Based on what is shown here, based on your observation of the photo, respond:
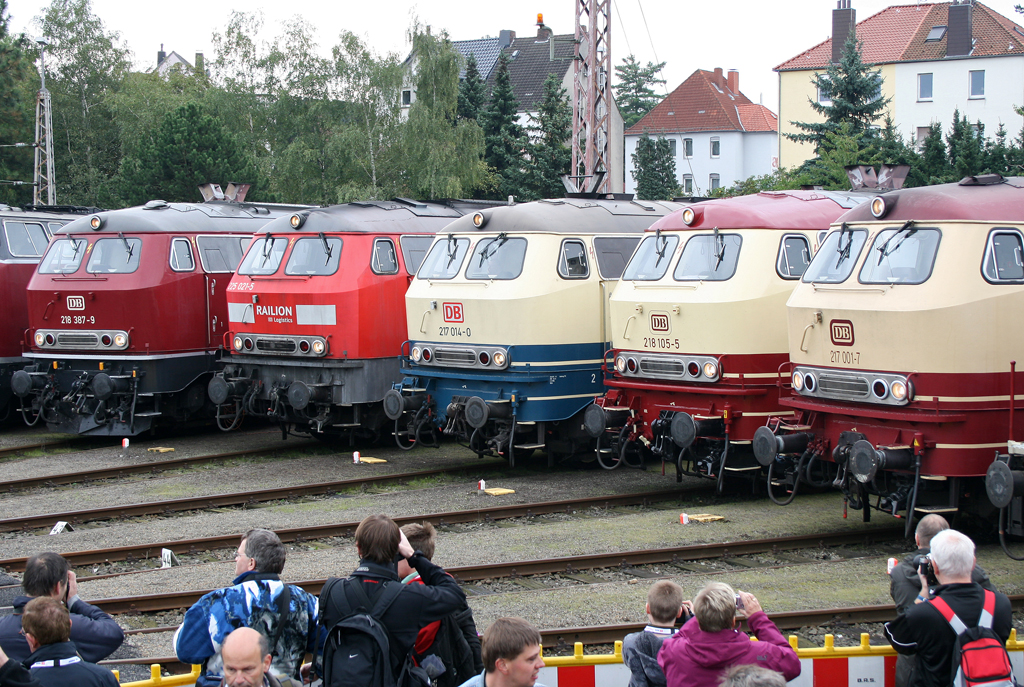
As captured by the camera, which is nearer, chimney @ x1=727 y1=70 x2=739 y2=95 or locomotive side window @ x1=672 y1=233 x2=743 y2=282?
locomotive side window @ x1=672 y1=233 x2=743 y2=282

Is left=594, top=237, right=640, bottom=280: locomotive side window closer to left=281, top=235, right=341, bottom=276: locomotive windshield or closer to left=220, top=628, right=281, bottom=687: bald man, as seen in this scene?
left=281, top=235, right=341, bottom=276: locomotive windshield

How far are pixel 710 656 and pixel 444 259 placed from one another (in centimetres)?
999

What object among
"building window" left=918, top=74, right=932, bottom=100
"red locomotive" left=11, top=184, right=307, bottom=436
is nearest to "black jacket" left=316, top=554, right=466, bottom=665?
"red locomotive" left=11, top=184, right=307, bottom=436

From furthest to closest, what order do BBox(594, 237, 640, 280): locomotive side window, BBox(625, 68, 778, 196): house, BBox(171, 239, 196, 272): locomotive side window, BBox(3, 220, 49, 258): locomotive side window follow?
BBox(625, 68, 778, 196): house < BBox(3, 220, 49, 258): locomotive side window < BBox(171, 239, 196, 272): locomotive side window < BBox(594, 237, 640, 280): locomotive side window

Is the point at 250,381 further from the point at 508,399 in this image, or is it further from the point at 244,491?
the point at 508,399

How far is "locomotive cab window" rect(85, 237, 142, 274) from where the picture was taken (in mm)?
16078

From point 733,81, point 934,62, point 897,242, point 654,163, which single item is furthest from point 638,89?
point 897,242

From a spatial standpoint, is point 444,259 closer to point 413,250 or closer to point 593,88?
point 413,250

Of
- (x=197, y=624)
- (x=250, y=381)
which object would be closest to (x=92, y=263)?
(x=250, y=381)

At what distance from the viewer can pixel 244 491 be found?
12.8 m

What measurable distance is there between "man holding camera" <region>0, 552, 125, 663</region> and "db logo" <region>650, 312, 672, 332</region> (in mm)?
7634

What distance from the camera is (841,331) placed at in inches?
385

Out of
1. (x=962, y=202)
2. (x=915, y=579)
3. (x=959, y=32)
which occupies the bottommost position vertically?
(x=915, y=579)

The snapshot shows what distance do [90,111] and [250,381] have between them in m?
39.4
